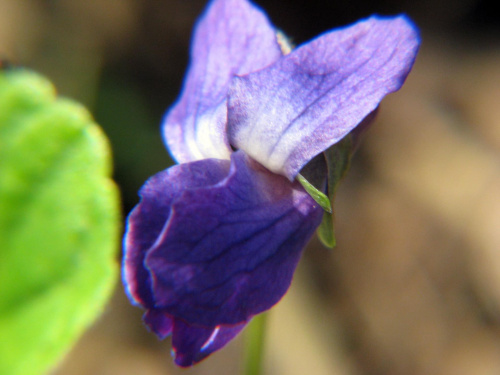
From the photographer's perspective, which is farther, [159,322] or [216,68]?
[216,68]

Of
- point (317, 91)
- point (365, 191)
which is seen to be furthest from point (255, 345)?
point (365, 191)

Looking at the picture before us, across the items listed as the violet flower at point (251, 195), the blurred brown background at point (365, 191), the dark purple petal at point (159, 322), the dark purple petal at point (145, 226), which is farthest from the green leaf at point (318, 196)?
the blurred brown background at point (365, 191)

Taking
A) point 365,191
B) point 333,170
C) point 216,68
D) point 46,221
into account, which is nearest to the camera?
point 46,221

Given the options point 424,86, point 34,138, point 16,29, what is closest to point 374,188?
point 424,86

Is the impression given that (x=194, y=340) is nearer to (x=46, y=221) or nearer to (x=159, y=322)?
(x=159, y=322)

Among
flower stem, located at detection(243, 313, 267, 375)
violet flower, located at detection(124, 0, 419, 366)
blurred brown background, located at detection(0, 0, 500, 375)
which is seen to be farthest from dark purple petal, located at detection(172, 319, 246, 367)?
blurred brown background, located at detection(0, 0, 500, 375)

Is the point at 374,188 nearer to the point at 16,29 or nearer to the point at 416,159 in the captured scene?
the point at 416,159

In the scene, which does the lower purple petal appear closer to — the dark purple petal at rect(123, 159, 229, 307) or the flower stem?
the dark purple petal at rect(123, 159, 229, 307)
